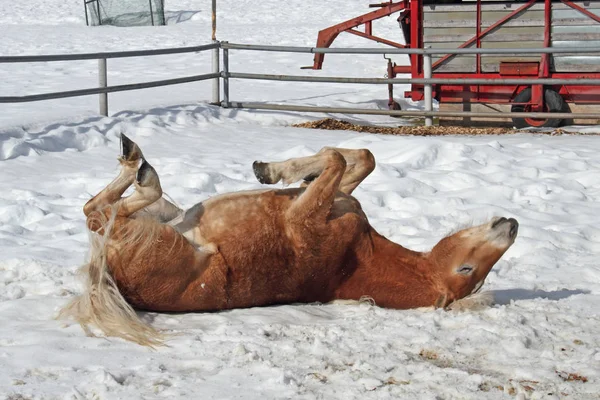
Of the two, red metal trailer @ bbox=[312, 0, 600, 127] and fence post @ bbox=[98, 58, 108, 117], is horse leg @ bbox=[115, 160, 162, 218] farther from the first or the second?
red metal trailer @ bbox=[312, 0, 600, 127]

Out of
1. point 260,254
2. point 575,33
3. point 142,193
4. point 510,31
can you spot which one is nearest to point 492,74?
point 510,31

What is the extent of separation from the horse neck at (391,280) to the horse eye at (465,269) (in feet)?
0.38

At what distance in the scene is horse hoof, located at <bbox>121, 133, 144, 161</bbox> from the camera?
402cm

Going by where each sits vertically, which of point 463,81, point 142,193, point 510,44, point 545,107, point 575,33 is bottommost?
point 545,107

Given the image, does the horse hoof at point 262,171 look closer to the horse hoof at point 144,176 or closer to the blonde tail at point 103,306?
the horse hoof at point 144,176

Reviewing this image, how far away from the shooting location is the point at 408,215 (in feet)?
20.6

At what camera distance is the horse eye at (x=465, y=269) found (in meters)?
4.03

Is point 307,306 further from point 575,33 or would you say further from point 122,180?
point 575,33

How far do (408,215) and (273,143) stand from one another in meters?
3.25

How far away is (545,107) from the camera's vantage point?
12.1 metres

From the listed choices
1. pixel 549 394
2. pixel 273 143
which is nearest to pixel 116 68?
pixel 273 143

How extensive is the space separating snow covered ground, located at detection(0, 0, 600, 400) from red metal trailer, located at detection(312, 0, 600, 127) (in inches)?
99.5

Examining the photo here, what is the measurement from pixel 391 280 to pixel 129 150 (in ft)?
4.37

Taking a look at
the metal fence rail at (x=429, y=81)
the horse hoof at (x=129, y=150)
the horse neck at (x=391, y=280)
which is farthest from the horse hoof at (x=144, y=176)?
the metal fence rail at (x=429, y=81)
